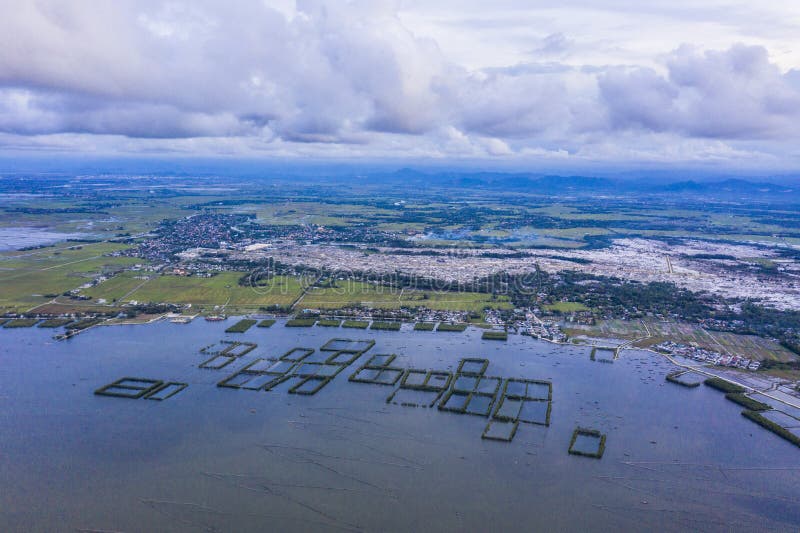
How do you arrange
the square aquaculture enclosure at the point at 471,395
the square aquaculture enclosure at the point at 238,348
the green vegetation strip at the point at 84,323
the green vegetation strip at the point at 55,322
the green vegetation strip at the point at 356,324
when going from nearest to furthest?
1. the square aquaculture enclosure at the point at 471,395
2. the square aquaculture enclosure at the point at 238,348
3. the green vegetation strip at the point at 84,323
4. the green vegetation strip at the point at 356,324
5. the green vegetation strip at the point at 55,322

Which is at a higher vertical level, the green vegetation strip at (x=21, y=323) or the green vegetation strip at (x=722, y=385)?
the green vegetation strip at (x=21, y=323)

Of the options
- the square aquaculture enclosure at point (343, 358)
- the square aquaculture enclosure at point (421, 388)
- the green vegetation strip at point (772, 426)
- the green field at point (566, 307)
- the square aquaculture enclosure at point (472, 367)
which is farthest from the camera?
the green field at point (566, 307)

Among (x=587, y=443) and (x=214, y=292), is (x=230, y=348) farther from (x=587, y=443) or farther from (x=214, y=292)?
(x=587, y=443)

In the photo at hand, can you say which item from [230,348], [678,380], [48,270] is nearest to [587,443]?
[678,380]

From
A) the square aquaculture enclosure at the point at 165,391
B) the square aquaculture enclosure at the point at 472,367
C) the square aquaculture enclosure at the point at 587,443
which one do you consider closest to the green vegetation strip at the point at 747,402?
the square aquaculture enclosure at the point at 587,443

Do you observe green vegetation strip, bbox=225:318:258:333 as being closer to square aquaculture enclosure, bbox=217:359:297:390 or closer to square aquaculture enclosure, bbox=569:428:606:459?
square aquaculture enclosure, bbox=217:359:297:390

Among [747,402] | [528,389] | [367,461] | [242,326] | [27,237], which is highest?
[27,237]

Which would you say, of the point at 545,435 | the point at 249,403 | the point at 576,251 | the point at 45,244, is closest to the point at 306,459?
the point at 249,403

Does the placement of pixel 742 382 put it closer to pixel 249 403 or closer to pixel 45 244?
pixel 249 403

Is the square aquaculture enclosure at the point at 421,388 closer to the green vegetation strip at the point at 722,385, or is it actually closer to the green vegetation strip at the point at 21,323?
the green vegetation strip at the point at 722,385
